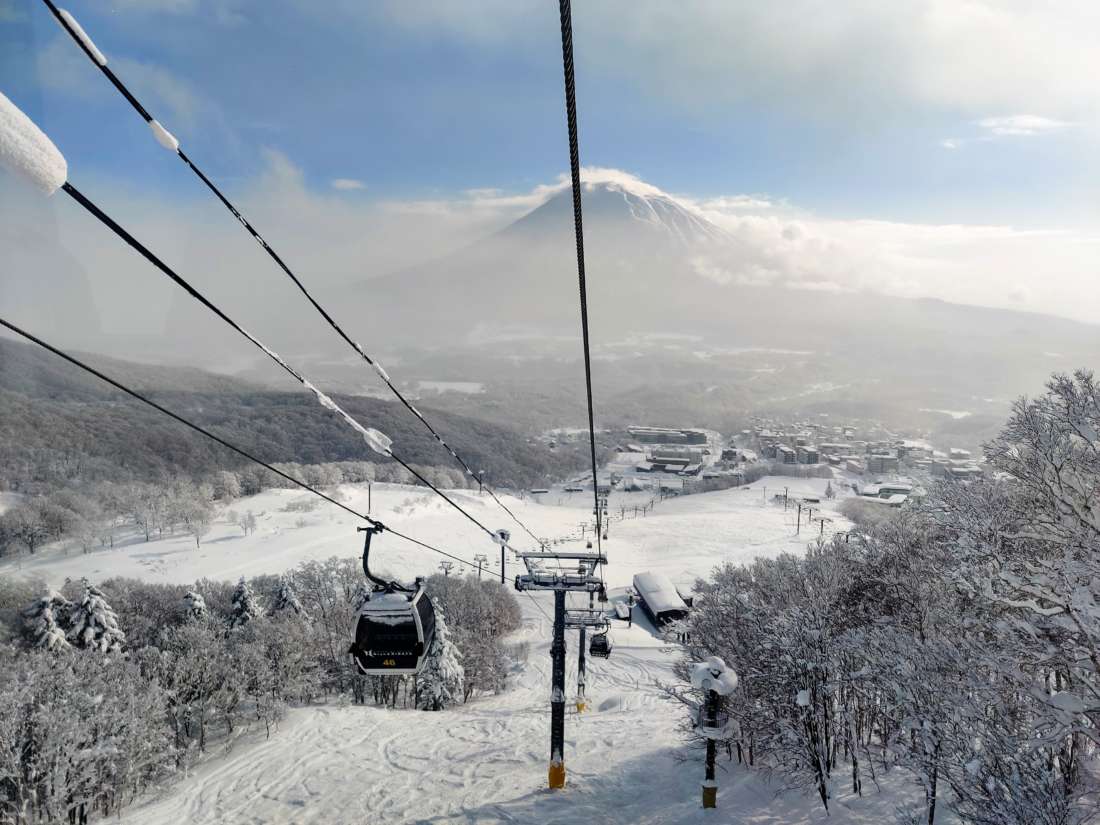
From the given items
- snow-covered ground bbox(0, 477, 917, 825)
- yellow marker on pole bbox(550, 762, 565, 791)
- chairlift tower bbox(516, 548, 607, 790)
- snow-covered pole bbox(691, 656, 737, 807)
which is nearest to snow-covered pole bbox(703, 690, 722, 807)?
snow-covered pole bbox(691, 656, 737, 807)

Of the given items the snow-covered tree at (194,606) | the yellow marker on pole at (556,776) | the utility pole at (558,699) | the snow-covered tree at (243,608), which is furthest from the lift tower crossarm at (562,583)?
the snow-covered tree at (194,606)

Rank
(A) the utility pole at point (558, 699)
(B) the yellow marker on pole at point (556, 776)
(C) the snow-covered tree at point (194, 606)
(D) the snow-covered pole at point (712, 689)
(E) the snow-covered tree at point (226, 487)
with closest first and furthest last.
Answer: (D) the snow-covered pole at point (712, 689)
(A) the utility pole at point (558, 699)
(B) the yellow marker on pole at point (556, 776)
(C) the snow-covered tree at point (194, 606)
(E) the snow-covered tree at point (226, 487)

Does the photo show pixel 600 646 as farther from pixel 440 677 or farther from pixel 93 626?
pixel 93 626

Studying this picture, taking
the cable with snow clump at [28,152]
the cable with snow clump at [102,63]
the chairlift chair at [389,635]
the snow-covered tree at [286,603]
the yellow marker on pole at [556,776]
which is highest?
the cable with snow clump at [102,63]

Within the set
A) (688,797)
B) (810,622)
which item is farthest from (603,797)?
(810,622)

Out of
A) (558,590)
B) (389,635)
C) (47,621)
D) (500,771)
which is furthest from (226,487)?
(389,635)

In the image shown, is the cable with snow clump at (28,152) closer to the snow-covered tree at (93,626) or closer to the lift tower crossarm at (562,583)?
the lift tower crossarm at (562,583)

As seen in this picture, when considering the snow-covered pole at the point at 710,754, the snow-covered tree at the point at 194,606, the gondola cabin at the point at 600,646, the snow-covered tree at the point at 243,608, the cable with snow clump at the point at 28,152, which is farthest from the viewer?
the snow-covered tree at the point at 194,606

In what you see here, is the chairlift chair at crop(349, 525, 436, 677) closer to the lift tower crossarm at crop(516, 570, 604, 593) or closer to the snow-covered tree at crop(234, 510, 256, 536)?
the lift tower crossarm at crop(516, 570, 604, 593)
